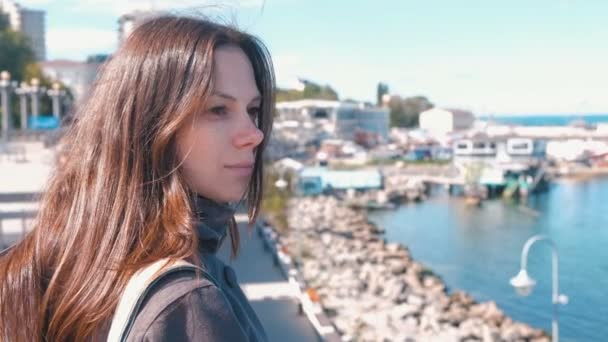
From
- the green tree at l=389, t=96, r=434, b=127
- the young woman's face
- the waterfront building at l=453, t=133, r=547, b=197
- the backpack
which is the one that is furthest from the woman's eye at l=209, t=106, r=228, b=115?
the green tree at l=389, t=96, r=434, b=127

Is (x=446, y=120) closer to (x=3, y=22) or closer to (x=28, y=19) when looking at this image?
(x=3, y=22)

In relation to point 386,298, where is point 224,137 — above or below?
above

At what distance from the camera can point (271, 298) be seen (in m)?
6.90

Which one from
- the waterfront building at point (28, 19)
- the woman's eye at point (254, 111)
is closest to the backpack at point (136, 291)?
the woman's eye at point (254, 111)

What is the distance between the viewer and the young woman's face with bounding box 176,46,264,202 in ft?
3.16

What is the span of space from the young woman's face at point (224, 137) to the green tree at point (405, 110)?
48.3m

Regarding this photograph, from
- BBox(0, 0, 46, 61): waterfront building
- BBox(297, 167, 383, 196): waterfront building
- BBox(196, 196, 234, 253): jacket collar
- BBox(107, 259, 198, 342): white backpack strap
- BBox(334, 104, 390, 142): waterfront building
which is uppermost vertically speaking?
BBox(0, 0, 46, 61): waterfront building

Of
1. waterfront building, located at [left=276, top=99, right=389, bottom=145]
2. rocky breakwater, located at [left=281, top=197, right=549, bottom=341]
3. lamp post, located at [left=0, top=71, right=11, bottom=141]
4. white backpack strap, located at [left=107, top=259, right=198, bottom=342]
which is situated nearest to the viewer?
white backpack strap, located at [left=107, top=259, right=198, bottom=342]

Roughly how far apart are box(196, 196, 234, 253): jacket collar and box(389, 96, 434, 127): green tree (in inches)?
1901

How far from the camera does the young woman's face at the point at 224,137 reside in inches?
37.9

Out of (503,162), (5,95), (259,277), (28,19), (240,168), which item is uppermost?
(28,19)

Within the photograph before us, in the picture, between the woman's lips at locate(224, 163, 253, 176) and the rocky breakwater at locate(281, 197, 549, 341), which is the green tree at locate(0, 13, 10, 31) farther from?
the woman's lips at locate(224, 163, 253, 176)

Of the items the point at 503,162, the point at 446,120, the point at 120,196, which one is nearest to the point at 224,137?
the point at 120,196

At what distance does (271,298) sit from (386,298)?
588 cm
